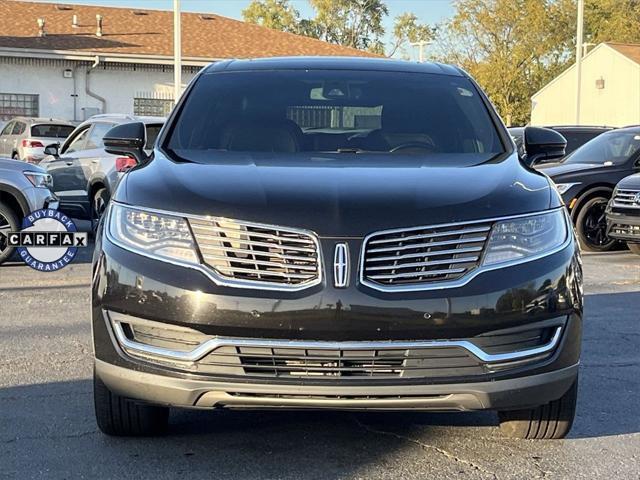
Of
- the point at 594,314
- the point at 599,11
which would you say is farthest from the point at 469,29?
the point at 594,314

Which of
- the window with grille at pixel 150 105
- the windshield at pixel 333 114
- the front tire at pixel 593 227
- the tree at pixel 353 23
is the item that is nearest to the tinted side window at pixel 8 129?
the window with grille at pixel 150 105

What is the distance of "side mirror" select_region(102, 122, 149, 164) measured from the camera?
16.3ft

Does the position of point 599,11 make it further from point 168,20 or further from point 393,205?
point 393,205

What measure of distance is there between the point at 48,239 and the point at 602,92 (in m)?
39.9

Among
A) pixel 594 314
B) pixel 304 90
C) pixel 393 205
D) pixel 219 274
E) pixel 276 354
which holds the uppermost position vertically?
pixel 304 90

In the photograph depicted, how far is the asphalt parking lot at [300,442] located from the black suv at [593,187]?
6.94 metres

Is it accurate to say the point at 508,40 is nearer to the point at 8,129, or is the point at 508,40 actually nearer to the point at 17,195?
the point at 8,129

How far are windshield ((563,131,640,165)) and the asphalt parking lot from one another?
7854mm

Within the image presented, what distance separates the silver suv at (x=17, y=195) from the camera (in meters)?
9.66

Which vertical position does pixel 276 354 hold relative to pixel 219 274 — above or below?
below

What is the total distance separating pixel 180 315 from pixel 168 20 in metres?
29.8

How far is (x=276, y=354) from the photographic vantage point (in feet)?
11.2

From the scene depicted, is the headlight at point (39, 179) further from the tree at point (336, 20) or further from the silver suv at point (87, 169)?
the tree at point (336, 20)

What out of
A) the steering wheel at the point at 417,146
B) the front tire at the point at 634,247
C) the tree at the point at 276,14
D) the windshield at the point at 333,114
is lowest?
the front tire at the point at 634,247
